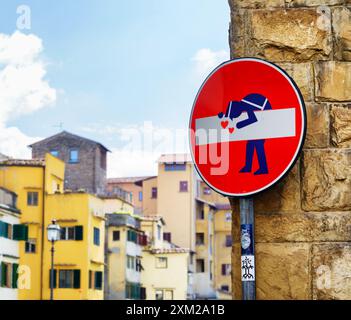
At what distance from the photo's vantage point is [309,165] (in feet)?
14.3

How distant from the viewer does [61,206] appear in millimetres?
43875

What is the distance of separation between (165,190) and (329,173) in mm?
62073

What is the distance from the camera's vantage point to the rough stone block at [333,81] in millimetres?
4422

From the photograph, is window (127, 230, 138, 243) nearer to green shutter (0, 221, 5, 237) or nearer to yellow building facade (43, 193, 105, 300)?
yellow building facade (43, 193, 105, 300)

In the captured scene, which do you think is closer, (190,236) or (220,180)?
(220,180)

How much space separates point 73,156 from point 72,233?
1361 centimetres

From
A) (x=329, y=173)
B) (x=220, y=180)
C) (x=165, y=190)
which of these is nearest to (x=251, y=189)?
(x=220, y=180)

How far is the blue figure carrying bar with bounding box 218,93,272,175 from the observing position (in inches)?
166

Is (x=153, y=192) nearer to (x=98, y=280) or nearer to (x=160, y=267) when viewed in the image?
(x=160, y=267)

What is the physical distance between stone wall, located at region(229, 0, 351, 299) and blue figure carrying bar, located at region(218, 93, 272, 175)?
216 mm

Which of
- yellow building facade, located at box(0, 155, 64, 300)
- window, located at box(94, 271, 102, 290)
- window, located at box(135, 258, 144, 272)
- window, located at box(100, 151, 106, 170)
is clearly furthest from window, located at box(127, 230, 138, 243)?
window, located at box(100, 151, 106, 170)

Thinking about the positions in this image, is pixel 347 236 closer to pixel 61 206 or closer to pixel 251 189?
pixel 251 189
